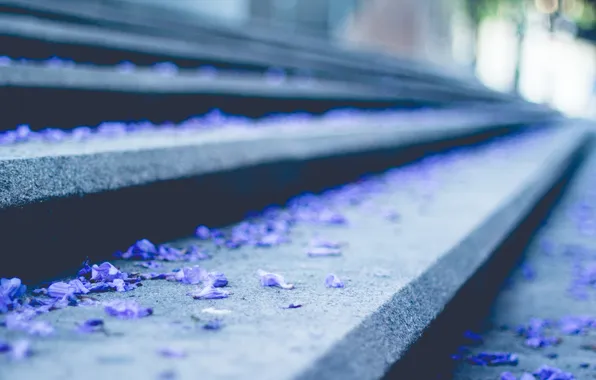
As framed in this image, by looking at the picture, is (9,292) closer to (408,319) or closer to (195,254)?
(195,254)

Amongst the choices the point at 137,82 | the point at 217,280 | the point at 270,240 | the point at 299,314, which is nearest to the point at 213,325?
the point at 299,314

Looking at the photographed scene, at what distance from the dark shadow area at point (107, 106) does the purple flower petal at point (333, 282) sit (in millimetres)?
1087

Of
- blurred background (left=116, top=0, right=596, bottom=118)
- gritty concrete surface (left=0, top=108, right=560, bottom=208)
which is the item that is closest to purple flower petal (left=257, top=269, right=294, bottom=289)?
gritty concrete surface (left=0, top=108, right=560, bottom=208)

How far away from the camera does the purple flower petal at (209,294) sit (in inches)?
43.2

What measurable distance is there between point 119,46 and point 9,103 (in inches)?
46.3

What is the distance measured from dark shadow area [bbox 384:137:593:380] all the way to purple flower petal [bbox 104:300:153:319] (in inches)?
15.3

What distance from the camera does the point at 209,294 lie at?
110cm

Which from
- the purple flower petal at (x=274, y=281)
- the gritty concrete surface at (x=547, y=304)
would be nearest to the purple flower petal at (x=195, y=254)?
the purple flower petal at (x=274, y=281)

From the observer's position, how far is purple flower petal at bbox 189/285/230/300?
110 centimetres

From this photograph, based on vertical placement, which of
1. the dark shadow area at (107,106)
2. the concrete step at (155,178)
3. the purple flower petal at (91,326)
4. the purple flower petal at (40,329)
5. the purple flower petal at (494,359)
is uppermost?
the dark shadow area at (107,106)

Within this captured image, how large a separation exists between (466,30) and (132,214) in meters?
16.9

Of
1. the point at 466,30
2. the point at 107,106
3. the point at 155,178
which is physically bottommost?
the point at 155,178

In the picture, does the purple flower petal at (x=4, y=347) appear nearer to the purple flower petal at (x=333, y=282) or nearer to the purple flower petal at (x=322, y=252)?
the purple flower petal at (x=333, y=282)

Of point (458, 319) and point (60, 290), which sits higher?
point (60, 290)
